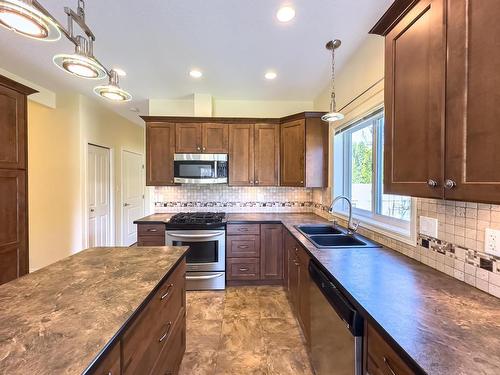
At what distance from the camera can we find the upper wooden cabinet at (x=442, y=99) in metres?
0.79

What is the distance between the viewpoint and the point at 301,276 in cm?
209

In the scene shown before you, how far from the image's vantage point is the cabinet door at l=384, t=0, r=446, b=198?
0.99m

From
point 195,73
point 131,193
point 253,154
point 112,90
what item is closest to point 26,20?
point 112,90

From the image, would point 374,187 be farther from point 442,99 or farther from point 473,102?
point 473,102

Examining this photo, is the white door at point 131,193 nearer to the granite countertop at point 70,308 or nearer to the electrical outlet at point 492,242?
the granite countertop at point 70,308

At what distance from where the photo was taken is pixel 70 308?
0.95m

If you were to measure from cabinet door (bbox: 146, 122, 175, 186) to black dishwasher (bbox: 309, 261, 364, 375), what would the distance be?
99.4 inches

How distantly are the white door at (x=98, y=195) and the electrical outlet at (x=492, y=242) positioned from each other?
4.54 m

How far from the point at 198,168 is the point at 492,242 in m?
2.99

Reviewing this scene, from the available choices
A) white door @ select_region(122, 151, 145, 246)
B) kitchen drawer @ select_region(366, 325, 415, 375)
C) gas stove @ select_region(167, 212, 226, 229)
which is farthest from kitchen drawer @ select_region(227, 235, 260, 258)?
white door @ select_region(122, 151, 145, 246)

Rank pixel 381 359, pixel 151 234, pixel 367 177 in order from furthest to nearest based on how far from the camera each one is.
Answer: pixel 151 234
pixel 367 177
pixel 381 359

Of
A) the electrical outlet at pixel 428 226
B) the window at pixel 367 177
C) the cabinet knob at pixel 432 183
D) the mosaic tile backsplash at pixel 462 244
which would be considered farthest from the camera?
the window at pixel 367 177

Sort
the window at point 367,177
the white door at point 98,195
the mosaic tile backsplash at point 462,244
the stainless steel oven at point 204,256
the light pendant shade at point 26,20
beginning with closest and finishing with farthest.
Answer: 1. the light pendant shade at point 26,20
2. the mosaic tile backsplash at point 462,244
3. the window at point 367,177
4. the stainless steel oven at point 204,256
5. the white door at point 98,195

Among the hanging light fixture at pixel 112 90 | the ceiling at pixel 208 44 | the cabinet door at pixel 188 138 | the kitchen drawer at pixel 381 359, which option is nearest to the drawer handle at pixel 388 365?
the kitchen drawer at pixel 381 359
